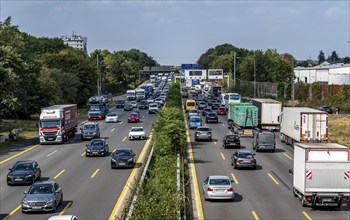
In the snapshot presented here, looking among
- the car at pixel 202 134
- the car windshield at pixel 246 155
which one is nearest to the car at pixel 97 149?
the car windshield at pixel 246 155

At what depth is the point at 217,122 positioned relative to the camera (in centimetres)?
7650

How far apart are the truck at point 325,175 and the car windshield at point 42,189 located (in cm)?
1232

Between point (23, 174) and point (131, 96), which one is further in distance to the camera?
point (131, 96)

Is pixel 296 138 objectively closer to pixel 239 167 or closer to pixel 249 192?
pixel 239 167

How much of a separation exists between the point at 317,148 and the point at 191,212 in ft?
22.3

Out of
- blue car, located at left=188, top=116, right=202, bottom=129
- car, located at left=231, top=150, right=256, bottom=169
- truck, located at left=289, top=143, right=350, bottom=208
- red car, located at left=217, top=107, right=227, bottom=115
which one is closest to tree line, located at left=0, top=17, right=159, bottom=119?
blue car, located at left=188, top=116, right=202, bottom=129

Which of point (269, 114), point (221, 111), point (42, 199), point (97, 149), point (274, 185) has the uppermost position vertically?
point (269, 114)

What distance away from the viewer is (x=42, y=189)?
87.2 feet

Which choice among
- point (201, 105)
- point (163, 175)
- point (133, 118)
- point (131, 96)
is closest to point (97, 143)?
point (163, 175)

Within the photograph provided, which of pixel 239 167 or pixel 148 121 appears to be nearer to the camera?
pixel 239 167

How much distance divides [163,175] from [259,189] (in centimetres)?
752

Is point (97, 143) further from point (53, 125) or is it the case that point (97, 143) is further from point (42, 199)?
point (42, 199)

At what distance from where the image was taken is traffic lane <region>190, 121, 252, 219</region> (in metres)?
25.7

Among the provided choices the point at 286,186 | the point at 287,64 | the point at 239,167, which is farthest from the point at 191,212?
the point at 287,64
